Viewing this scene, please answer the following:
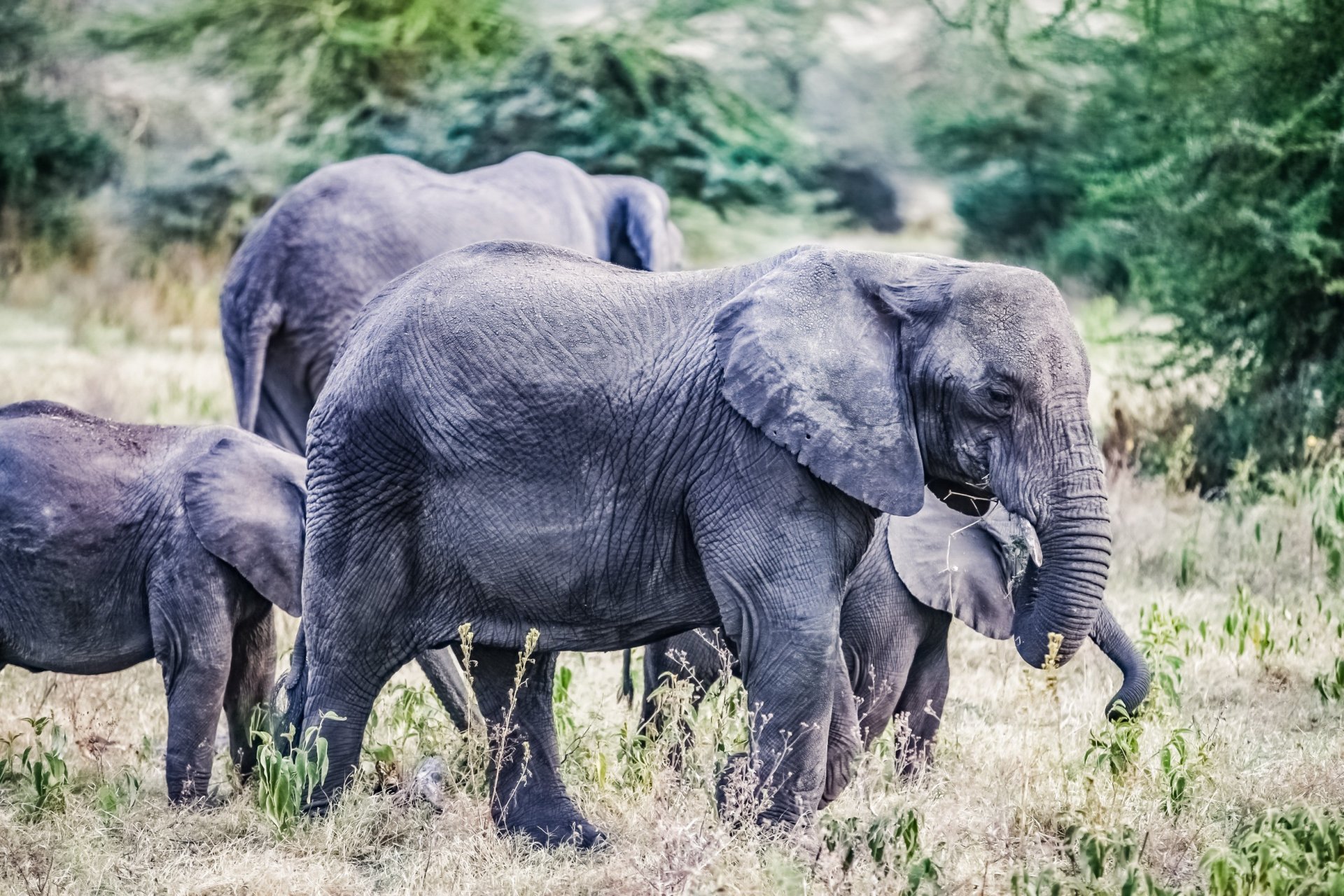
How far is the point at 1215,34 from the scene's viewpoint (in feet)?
34.4

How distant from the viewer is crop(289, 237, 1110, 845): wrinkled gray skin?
14.1 feet

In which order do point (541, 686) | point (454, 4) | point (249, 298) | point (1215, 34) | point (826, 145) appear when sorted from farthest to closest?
point (826, 145) < point (454, 4) < point (1215, 34) < point (249, 298) < point (541, 686)

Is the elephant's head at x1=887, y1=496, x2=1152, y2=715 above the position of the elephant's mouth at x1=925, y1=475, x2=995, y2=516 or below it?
below

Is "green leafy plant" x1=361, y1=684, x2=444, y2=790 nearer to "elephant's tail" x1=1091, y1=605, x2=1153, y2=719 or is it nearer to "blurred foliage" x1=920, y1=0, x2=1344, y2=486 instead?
"elephant's tail" x1=1091, y1=605, x2=1153, y2=719

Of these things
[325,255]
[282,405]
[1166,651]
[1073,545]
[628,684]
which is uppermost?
[1073,545]

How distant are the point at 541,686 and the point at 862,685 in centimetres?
104

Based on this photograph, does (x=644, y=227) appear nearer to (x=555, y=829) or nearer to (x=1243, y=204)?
(x=1243, y=204)

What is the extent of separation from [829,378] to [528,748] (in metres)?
1.49

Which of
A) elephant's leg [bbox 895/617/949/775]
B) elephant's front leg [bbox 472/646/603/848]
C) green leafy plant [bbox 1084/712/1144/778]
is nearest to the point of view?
green leafy plant [bbox 1084/712/1144/778]

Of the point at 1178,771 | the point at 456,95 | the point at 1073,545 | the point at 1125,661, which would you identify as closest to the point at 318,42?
the point at 456,95

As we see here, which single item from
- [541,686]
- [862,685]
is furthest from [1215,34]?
[541,686]

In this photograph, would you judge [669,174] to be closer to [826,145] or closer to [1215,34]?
[1215,34]

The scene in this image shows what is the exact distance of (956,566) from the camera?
17.7 ft

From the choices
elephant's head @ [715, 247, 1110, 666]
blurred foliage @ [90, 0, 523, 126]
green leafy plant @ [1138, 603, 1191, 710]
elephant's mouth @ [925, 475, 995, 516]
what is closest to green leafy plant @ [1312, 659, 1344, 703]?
green leafy plant @ [1138, 603, 1191, 710]
